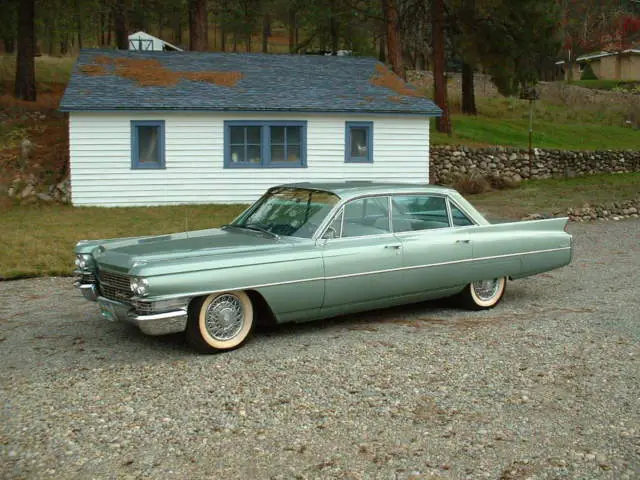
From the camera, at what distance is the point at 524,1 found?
2645 centimetres

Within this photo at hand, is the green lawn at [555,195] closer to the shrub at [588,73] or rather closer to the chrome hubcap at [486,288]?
the chrome hubcap at [486,288]

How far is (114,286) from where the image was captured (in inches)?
260

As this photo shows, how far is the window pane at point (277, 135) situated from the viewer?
66.4 feet

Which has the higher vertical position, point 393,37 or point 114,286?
point 393,37

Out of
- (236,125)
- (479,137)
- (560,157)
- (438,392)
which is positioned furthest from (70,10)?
(438,392)

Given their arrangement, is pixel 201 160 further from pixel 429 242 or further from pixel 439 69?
pixel 429 242

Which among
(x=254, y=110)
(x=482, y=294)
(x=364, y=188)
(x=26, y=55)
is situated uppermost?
(x=26, y=55)

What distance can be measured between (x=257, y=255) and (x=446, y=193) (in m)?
2.61

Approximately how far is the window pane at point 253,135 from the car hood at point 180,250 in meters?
12.7

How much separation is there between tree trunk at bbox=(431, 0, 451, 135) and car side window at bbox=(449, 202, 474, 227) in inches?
772

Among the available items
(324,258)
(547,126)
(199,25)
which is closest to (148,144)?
(199,25)

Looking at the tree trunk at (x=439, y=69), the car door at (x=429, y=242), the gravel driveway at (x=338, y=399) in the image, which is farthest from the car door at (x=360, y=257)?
the tree trunk at (x=439, y=69)

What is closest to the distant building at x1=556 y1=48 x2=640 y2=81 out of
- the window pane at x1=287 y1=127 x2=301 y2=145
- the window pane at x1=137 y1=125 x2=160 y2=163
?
the window pane at x1=287 y1=127 x2=301 y2=145

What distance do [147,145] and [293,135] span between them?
3.73 metres
